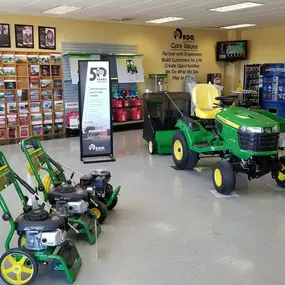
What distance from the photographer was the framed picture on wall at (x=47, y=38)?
380 inches

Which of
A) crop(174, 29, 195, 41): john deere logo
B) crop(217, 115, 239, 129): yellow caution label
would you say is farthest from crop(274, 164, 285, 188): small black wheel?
crop(174, 29, 195, 41): john deere logo

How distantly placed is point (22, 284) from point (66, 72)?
7.72 metres

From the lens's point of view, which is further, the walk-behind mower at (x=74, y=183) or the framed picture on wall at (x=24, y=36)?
the framed picture on wall at (x=24, y=36)

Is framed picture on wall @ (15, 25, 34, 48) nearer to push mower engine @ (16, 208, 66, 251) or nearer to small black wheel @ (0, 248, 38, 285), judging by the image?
push mower engine @ (16, 208, 66, 251)

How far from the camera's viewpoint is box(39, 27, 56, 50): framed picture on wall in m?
9.64

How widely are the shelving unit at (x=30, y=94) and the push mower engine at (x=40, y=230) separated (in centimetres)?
680

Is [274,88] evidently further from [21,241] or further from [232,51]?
[21,241]

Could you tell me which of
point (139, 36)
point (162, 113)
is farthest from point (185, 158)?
point (139, 36)

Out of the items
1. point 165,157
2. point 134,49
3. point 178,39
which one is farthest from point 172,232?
point 178,39

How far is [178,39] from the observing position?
1234cm

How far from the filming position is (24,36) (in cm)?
938

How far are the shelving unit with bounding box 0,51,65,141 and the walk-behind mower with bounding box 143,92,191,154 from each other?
3.22 meters

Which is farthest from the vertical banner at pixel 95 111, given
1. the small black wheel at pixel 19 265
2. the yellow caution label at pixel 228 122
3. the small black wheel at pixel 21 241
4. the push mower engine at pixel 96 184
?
the small black wheel at pixel 19 265

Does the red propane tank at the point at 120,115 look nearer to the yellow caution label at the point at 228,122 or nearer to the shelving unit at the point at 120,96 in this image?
the shelving unit at the point at 120,96
